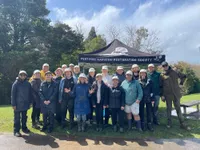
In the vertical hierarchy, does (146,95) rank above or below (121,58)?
below

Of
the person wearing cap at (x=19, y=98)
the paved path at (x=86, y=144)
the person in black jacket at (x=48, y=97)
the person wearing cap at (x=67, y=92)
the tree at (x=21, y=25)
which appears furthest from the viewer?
the tree at (x=21, y=25)

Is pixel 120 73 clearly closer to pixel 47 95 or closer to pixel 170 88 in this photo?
pixel 170 88

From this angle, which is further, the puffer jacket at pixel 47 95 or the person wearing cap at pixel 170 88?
the person wearing cap at pixel 170 88

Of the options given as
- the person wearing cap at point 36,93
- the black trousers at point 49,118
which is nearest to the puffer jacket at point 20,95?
the person wearing cap at point 36,93

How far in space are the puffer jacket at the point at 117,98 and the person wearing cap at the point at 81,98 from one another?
2.19 ft

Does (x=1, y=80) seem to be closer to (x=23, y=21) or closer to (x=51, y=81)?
(x=23, y=21)

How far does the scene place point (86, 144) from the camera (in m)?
6.14

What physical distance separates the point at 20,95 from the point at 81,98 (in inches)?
74.0

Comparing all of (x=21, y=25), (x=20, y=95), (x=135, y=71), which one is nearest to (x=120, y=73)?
(x=135, y=71)

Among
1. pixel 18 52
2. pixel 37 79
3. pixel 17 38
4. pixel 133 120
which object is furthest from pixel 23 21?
pixel 133 120

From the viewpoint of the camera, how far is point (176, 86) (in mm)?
7508

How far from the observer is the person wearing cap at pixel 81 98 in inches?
278

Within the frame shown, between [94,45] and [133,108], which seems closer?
[133,108]

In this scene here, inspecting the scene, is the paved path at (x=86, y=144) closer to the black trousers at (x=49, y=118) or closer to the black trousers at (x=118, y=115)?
the black trousers at (x=49, y=118)
